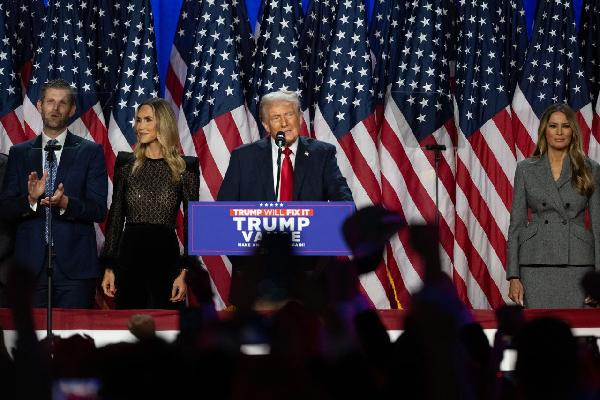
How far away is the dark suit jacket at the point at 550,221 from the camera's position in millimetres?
3828

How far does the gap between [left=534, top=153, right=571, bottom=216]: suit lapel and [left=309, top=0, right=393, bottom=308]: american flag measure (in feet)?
5.42

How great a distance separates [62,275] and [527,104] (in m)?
3.49

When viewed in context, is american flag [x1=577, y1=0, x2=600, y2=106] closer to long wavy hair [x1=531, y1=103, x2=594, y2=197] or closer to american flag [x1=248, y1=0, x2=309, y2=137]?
long wavy hair [x1=531, y1=103, x2=594, y2=197]

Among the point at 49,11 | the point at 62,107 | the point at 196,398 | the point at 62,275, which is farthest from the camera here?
the point at 49,11

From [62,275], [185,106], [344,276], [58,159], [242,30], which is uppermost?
[242,30]

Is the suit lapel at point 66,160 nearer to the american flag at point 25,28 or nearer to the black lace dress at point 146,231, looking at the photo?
the black lace dress at point 146,231

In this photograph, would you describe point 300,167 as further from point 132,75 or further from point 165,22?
point 165,22

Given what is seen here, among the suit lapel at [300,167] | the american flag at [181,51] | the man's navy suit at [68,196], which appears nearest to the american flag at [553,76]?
the american flag at [181,51]

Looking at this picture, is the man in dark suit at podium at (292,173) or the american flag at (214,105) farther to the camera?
the american flag at (214,105)

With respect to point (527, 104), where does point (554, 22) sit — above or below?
above

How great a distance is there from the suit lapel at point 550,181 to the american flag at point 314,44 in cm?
208

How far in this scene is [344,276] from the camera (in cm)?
48

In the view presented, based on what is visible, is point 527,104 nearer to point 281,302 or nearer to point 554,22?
point 554,22

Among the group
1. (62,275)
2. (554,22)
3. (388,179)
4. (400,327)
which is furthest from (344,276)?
(554,22)
